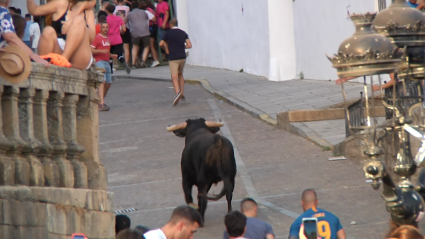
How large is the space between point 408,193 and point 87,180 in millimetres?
3522

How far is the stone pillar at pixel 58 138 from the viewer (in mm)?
7309

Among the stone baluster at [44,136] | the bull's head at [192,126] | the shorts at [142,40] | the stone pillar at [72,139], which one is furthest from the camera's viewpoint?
the shorts at [142,40]

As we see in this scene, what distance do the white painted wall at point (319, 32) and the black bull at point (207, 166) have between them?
815 cm

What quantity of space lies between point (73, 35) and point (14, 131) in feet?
4.90

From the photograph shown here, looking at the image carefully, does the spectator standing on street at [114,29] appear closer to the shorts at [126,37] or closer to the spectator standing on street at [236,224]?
the shorts at [126,37]

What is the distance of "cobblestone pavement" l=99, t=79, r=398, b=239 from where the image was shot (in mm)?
9703

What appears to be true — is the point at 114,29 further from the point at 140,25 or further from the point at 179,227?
the point at 179,227

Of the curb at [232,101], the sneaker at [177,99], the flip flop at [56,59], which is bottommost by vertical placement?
the curb at [232,101]

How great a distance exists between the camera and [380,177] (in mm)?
5113

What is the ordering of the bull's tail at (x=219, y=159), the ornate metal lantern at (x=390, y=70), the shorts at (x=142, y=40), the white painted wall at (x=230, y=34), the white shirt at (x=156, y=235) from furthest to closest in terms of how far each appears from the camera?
1. the shorts at (x=142, y=40)
2. the white painted wall at (x=230, y=34)
3. the bull's tail at (x=219, y=159)
4. the white shirt at (x=156, y=235)
5. the ornate metal lantern at (x=390, y=70)

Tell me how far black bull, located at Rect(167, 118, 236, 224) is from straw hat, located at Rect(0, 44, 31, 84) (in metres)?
3.62

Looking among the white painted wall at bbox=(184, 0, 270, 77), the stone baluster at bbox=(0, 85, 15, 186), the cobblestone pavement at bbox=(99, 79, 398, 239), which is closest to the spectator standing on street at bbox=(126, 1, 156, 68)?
the white painted wall at bbox=(184, 0, 270, 77)

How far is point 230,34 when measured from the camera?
78.9 feet

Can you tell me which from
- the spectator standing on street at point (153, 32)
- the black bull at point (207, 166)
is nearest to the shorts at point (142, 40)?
the spectator standing on street at point (153, 32)
